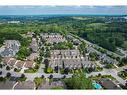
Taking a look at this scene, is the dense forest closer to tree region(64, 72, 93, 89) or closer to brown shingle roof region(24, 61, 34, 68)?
brown shingle roof region(24, 61, 34, 68)

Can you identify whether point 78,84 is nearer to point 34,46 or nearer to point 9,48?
point 34,46

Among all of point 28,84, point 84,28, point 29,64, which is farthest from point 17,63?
point 84,28

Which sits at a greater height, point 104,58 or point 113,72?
point 104,58

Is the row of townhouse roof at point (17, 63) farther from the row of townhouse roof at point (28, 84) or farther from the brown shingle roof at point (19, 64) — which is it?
the row of townhouse roof at point (28, 84)

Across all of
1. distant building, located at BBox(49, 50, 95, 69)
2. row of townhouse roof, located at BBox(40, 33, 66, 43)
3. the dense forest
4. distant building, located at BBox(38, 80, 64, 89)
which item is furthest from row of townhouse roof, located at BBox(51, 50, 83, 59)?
distant building, located at BBox(38, 80, 64, 89)

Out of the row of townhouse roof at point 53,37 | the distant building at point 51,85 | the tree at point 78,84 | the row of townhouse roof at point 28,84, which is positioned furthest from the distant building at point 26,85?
the row of townhouse roof at point 53,37
